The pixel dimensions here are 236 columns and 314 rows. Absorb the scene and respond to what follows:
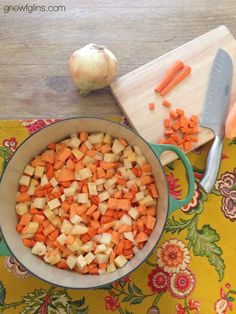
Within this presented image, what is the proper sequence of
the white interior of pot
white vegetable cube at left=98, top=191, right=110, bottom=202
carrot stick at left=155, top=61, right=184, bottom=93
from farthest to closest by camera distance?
1. carrot stick at left=155, top=61, right=184, bottom=93
2. white vegetable cube at left=98, top=191, right=110, bottom=202
3. the white interior of pot

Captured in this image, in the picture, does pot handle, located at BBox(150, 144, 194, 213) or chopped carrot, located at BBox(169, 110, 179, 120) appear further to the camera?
chopped carrot, located at BBox(169, 110, 179, 120)

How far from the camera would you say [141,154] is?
1075 mm

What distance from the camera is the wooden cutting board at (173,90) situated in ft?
3.83

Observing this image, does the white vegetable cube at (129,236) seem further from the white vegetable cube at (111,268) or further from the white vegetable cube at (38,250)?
the white vegetable cube at (38,250)

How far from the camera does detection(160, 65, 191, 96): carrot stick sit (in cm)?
118

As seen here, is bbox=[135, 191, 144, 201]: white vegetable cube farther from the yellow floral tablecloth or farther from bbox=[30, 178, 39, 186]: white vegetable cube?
bbox=[30, 178, 39, 186]: white vegetable cube

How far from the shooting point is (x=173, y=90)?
3.90 ft

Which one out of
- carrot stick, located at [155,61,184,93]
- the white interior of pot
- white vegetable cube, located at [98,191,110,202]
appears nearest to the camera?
the white interior of pot

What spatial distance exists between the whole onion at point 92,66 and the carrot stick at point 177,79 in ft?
0.51

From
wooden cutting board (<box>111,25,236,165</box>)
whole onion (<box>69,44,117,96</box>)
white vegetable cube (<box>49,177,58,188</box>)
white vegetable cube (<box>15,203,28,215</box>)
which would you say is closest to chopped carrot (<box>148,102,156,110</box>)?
wooden cutting board (<box>111,25,236,165</box>)

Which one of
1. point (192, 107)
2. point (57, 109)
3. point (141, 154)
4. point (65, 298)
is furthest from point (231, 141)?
point (65, 298)

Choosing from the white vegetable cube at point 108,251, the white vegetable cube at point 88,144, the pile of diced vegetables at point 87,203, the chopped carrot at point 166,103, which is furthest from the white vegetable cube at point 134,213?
the chopped carrot at point 166,103

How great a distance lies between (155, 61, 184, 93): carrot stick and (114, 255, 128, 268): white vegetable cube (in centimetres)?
48

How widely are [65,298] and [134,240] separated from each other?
0.85ft
